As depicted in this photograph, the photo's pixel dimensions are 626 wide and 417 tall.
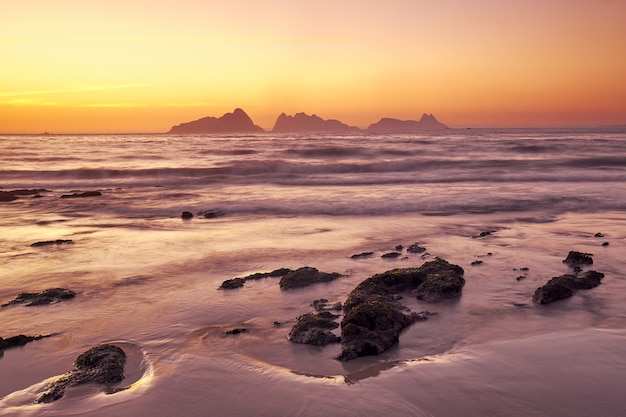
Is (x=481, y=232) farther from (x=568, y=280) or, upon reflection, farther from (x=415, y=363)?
(x=415, y=363)

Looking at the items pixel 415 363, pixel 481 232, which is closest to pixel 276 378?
pixel 415 363

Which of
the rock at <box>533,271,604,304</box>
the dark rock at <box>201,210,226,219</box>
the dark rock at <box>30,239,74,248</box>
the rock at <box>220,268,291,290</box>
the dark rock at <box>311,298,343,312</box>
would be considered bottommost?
the dark rock at <box>201,210,226,219</box>

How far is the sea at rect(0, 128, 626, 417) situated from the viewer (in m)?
3.74

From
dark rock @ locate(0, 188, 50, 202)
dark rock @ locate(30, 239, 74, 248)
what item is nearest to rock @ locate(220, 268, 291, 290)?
dark rock @ locate(30, 239, 74, 248)

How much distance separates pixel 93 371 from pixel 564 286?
5.47m

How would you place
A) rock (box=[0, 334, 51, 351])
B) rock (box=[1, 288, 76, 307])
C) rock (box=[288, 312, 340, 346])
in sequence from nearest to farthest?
rock (box=[288, 312, 340, 346]) → rock (box=[0, 334, 51, 351]) → rock (box=[1, 288, 76, 307])

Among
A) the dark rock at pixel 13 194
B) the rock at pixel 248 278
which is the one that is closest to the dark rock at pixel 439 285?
the rock at pixel 248 278

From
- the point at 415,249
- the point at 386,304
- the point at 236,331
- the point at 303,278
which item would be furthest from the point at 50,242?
the point at 386,304

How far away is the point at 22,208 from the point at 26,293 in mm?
11845

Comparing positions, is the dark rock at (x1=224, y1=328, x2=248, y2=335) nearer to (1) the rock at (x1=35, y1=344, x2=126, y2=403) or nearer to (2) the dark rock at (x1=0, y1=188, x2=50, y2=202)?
(1) the rock at (x1=35, y1=344, x2=126, y2=403)

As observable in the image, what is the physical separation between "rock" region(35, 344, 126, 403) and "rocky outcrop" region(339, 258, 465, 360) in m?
2.04

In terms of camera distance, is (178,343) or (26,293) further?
(26,293)

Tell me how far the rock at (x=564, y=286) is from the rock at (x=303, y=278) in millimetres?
2803

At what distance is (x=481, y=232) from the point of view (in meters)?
10.6
